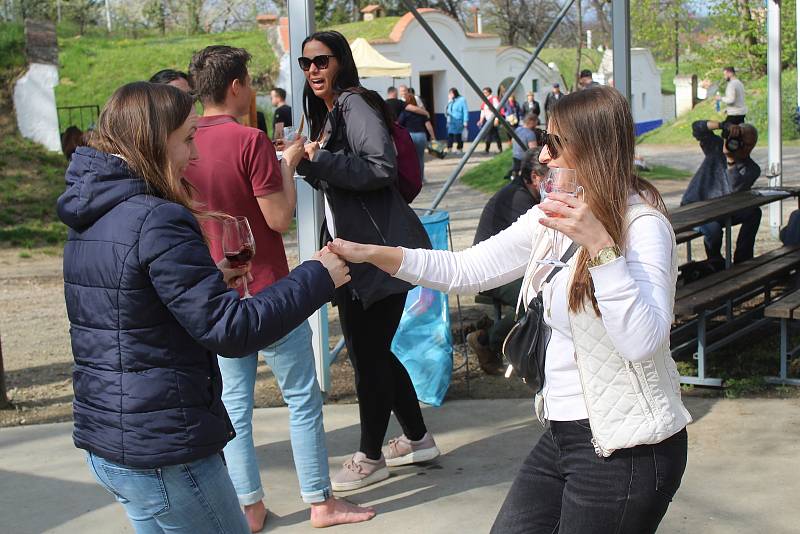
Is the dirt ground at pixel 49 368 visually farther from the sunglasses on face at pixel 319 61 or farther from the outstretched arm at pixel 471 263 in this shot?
the outstretched arm at pixel 471 263

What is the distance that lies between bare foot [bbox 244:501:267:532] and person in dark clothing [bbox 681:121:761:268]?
5.38 m

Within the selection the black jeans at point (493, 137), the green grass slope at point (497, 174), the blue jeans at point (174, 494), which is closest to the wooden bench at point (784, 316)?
the blue jeans at point (174, 494)

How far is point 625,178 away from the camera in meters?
2.35

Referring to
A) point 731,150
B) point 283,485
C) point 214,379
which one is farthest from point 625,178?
point 731,150

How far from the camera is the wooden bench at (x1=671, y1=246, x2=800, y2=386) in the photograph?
563 centimetres

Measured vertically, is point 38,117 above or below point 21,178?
above

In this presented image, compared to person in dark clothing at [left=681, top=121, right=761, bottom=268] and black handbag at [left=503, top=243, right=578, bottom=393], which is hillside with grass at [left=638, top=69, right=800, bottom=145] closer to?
person in dark clothing at [left=681, top=121, right=761, bottom=268]

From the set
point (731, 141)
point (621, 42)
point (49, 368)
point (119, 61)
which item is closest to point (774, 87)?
point (731, 141)

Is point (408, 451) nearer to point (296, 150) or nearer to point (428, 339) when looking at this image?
point (428, 339)

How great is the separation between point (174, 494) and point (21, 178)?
16597 millimetres

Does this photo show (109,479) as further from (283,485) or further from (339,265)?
(283,485)

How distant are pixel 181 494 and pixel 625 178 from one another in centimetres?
127

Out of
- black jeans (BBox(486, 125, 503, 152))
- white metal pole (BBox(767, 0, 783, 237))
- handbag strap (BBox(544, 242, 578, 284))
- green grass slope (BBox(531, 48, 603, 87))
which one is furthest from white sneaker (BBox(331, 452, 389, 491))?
green grass slope (BBox(531, 48, 603, 87))

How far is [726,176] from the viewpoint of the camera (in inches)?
339
